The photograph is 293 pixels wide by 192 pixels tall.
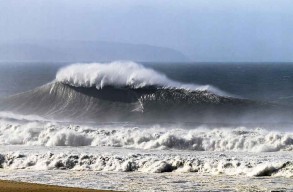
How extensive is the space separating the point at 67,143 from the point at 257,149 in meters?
5.83

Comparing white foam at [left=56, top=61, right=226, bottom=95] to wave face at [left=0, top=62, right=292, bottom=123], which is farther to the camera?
white foam at [left=56, top=61, right=226, bottom=95]

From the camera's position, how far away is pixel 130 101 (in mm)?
31000

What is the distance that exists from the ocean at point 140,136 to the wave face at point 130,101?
46 mm

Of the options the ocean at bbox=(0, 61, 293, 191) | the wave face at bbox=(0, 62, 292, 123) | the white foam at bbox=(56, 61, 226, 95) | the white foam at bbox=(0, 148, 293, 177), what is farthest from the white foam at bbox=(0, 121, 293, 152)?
the white foam at bbox=(56, 61, 226, 95)

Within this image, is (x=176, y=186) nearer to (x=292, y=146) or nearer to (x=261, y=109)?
(x=292, y=146)

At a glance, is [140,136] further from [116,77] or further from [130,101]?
[116,77]

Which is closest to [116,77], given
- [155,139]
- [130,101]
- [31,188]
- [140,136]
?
[130,101]

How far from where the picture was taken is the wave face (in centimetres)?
2961

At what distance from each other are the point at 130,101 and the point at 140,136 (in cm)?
978

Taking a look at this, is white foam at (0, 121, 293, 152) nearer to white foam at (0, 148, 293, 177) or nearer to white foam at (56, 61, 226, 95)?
white foam at (0, 148, 293, 177)

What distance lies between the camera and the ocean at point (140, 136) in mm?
15016

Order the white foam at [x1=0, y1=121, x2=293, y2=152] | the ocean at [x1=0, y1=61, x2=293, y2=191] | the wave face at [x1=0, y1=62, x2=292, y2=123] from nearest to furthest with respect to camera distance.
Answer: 1. the ocean at [x1=0, y1=61, x2=293, y2=191]
2. the white foam at [x1=0, y1=121, x2=293, y2=152]
3. the wave face at [x1=0, y1=62, x2=292, y2=123]

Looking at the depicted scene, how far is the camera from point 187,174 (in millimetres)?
15398

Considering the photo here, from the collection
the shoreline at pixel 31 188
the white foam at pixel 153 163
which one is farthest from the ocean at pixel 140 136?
the shoreline at pixel 31 188
